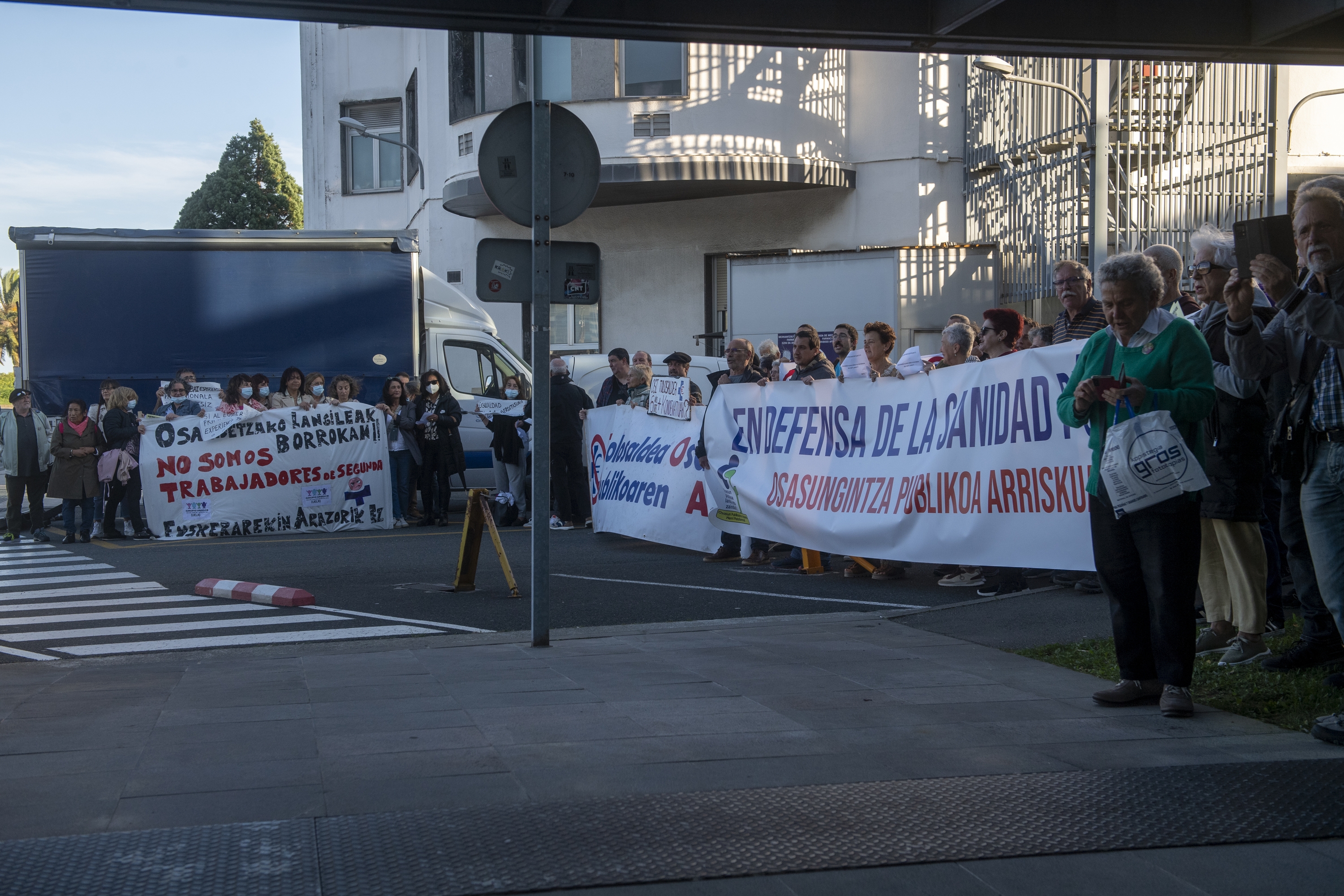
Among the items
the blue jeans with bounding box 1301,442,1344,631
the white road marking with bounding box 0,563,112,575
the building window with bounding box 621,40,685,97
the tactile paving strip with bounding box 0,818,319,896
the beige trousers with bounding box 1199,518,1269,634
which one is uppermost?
the building window with bounding box 621,40,685,97

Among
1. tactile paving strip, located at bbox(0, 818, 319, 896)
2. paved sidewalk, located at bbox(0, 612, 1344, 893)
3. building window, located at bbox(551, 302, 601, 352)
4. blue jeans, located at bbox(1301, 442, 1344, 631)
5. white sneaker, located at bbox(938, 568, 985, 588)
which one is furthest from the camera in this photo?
building window, located at bbox(551, 302, 601, 352)

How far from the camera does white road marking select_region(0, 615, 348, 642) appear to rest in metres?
8.66

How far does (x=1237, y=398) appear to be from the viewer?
653 cm

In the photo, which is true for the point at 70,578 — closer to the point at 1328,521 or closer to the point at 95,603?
the point at 95,603

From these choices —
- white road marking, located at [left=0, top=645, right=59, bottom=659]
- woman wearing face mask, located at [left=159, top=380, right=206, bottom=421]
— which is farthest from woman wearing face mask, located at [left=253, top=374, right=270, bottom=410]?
white road marking, located at [left=0, top=645, right=59, bottom=659]

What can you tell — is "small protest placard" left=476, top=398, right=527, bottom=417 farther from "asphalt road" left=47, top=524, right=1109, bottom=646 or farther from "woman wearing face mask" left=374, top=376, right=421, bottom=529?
"asphalt road" left=47, top=524, right=1109, bottom=646

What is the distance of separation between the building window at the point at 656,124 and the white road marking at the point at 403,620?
16507 millimetres

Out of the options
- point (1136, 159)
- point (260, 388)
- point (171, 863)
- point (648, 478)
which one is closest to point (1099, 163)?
point (1136, 159)

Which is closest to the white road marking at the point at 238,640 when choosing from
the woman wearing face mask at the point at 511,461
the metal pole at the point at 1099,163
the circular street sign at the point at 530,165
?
the circular street sign at the point at 530,165

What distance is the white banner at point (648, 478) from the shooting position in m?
12.2

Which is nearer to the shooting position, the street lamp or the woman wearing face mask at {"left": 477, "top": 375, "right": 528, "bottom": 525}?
the woman wearing face mask at {"left": 477, "top": 375, "right": 528, "bottom": 525}

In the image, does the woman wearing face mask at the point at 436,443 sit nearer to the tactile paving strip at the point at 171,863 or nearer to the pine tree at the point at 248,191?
the tactile paving strip at the point at 171,863

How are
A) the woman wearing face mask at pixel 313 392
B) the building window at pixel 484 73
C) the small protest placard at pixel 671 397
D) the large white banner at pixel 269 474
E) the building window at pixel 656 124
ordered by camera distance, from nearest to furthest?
the small protest placard at pixel 671 397
the large white banner at pixel 269 474
the woman wearing face mask at pixel 313 392
the building window at pixel 656 124
the building window at pixel 484 73

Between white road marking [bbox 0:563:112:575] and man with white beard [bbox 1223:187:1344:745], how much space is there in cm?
1060
